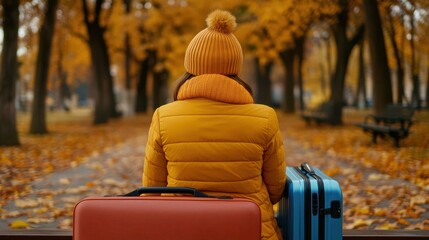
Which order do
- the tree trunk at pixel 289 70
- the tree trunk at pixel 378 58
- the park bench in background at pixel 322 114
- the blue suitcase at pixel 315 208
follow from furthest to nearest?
the tree trunk at pixel 289 70
the park bench in background at pixel 322 114
the tree trunk at pixel 378 58
the blue suitcase at pixel 315 208

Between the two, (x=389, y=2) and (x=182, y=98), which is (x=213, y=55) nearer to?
(x=182, y=98)

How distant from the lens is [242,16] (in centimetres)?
3014

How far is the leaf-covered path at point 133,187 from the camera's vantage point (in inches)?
226

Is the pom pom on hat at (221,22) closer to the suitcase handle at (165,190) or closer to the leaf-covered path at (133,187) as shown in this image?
the suitcase handle at (165,190)

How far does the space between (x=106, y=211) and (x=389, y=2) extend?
17848 millimetres

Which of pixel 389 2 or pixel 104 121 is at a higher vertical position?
pixel 389 2

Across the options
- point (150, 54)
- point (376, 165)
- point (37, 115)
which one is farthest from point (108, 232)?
point (150, 54)

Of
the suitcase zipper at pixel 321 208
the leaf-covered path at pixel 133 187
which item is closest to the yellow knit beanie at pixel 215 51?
the suitcase zipper at pixel 321 208

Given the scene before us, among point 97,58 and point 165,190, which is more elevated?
point 97,58

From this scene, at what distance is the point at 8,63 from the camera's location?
44.5ft

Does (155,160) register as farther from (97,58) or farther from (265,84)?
(265,84)

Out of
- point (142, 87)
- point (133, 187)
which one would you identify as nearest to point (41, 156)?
point (133, 187)

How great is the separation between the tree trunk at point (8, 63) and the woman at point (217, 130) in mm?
12001

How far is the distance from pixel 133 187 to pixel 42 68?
11489mm
